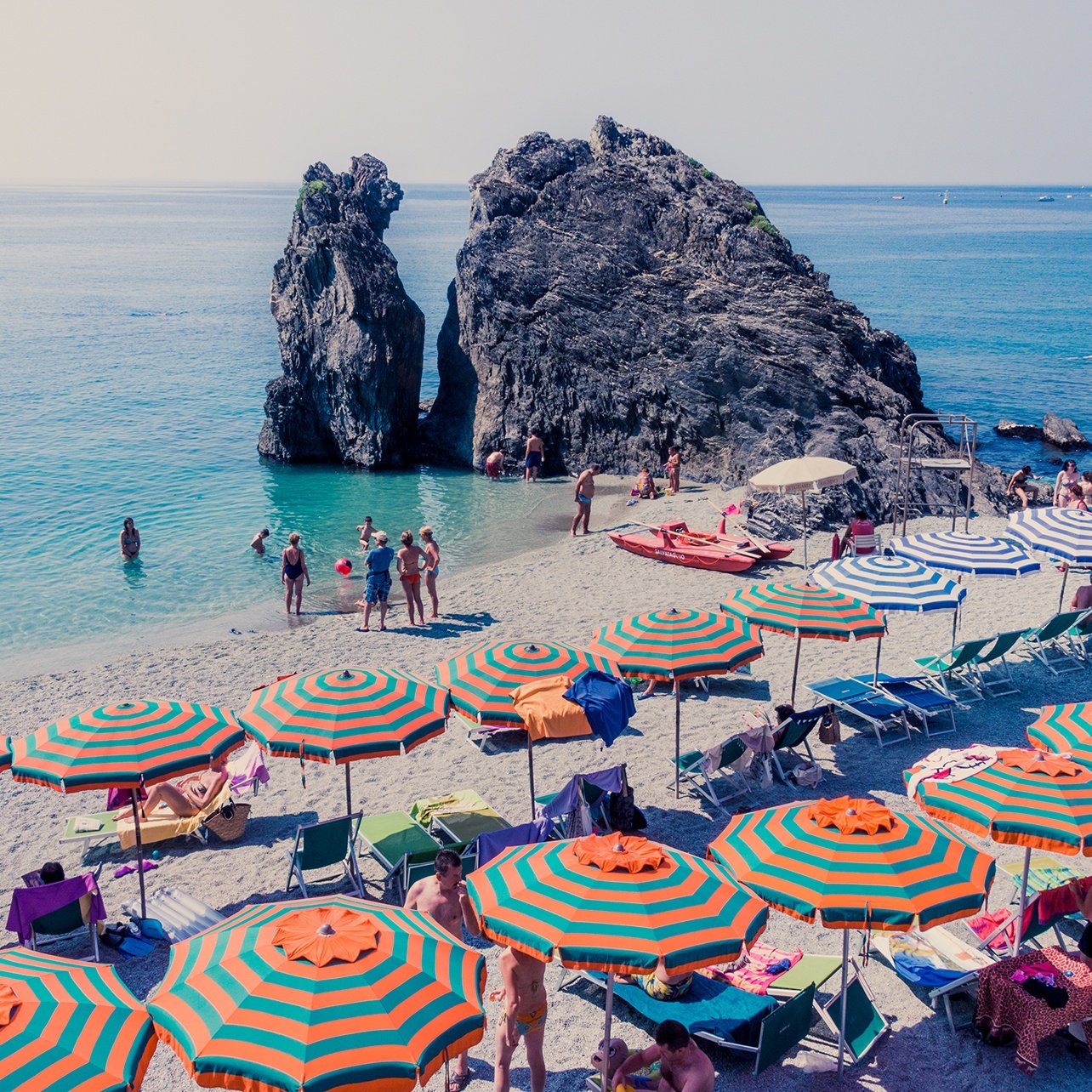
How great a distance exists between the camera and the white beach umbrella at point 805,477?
20.2 metres

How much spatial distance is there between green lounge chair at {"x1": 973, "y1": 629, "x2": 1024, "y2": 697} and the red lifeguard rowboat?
5.82 m

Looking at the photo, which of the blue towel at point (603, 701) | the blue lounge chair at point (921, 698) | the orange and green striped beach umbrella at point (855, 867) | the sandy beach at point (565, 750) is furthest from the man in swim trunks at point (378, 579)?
the orange and green striped beach umbrella at point (855, 867)

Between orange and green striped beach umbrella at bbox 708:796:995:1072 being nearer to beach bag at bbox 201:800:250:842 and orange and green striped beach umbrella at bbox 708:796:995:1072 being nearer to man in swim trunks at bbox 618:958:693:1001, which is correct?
man in swim trunks at bbox 618:958:693:1001

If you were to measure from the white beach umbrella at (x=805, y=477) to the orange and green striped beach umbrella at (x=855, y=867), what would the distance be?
13.1m

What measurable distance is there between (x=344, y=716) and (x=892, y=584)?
689cm

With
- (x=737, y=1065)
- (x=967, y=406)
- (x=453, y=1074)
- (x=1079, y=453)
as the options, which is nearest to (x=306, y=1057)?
(x=453, y=1074)

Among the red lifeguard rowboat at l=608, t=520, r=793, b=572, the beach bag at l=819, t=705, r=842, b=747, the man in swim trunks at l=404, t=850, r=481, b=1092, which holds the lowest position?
the red lifeguard rowboat at l=608, t=520, r=793, b=572

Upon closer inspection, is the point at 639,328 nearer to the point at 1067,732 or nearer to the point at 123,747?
the point at 1067,732

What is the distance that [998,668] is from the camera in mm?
14445

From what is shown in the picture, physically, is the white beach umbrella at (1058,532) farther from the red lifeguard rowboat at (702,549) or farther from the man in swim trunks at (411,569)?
the man in swim trunks at (411,569)

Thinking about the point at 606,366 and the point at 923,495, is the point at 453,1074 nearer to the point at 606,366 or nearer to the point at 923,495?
the point at 923,495

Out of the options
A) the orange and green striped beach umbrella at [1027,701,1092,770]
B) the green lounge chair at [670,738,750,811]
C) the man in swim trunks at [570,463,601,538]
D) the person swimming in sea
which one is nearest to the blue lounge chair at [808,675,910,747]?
the green lounge chair at [670,738,750,811]

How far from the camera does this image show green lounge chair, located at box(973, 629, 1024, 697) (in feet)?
43.8

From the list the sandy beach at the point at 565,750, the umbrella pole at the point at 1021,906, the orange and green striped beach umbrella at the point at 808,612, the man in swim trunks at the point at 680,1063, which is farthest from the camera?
the orange and green striped beach umbrella at the point at 808,612
